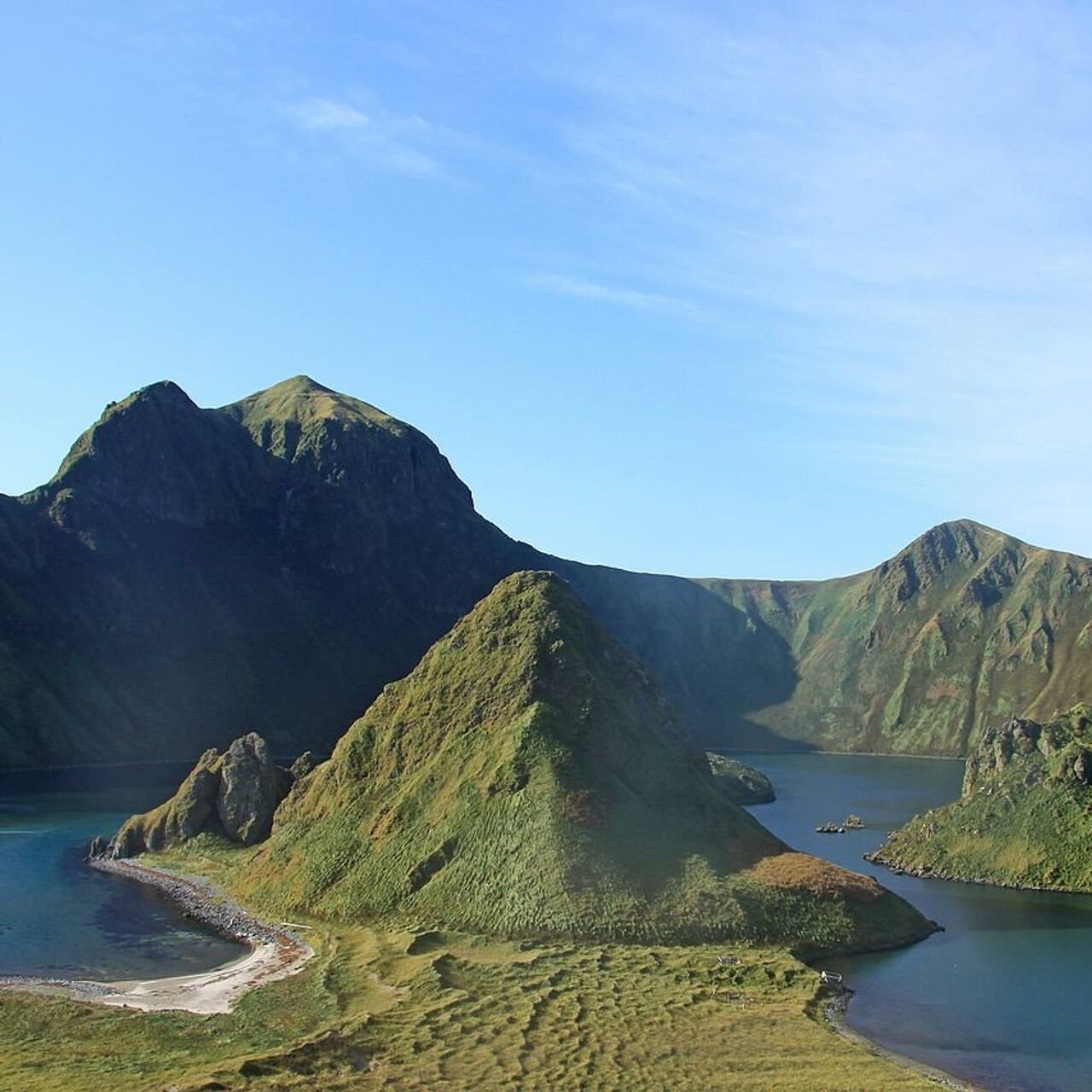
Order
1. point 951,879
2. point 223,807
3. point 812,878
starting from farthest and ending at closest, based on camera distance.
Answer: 1. point 223,807
2. point 951,879
3. point 812,878

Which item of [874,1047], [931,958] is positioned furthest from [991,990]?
[874,1047]

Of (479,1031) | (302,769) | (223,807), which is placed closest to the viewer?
(479,1031)

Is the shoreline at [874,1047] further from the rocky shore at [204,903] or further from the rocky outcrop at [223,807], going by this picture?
the rocky outcrop at [223,807]

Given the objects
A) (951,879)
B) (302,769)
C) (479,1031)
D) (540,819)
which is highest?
(540,819)

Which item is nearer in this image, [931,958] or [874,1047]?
[874,1047]

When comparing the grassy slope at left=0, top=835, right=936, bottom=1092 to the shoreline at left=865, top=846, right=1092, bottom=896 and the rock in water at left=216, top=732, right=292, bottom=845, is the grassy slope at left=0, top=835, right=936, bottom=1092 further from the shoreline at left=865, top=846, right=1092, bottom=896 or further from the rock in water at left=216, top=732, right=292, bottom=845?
the rock in water at left=216, top=732, right=292, bottom=845

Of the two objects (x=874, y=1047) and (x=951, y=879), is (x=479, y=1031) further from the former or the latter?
(x=951, y=879)

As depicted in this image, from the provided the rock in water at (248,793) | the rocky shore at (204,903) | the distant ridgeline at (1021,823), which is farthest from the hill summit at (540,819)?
the distant ridgeline at (1021,823)

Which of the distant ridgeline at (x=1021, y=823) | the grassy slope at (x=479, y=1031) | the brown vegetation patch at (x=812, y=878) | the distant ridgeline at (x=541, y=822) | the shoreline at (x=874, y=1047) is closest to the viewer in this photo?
the grassy slope at (x=479, y=1031)
